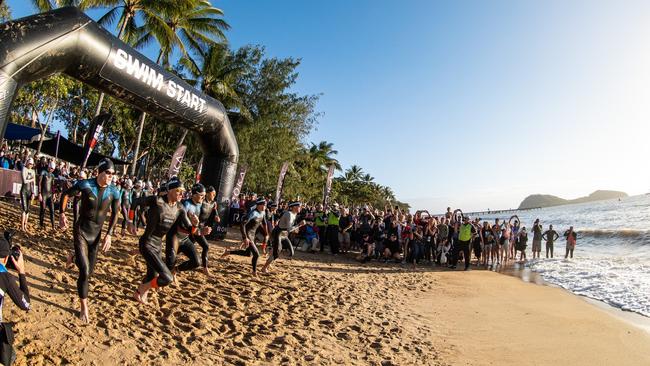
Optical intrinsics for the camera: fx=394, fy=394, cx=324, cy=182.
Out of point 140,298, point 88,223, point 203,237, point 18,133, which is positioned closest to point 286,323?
point 140,298

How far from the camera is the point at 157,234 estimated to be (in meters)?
5.39

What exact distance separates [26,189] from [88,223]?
541 cm

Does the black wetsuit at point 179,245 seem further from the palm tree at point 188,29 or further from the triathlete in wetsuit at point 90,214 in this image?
the palm tree at point 188,29

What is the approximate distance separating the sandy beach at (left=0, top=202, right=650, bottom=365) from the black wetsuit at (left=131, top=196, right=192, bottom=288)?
1.55 ft

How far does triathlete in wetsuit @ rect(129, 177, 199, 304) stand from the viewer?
5.23 metres

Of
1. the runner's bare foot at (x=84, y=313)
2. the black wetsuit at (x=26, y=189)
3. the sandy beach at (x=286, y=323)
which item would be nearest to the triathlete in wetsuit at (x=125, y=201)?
the sandy beach at (x=286, y=323)

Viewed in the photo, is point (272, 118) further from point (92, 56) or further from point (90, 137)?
point (92, 56)

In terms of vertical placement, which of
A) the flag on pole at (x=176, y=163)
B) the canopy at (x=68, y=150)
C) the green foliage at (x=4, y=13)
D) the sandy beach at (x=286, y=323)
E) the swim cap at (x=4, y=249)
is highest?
the green foliage at (x=4, y=13)

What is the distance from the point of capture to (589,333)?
21.1ft

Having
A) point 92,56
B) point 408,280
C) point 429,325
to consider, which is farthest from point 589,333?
point 92,56

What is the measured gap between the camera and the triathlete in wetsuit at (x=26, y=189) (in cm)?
854

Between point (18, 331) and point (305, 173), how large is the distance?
120 feet

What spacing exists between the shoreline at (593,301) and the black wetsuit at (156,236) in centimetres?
798

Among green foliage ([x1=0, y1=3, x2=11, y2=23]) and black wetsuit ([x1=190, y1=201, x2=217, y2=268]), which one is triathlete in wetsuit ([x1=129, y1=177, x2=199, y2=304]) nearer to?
black wetsuit ([x1=190, y1=201, x2=217, y2=268])
